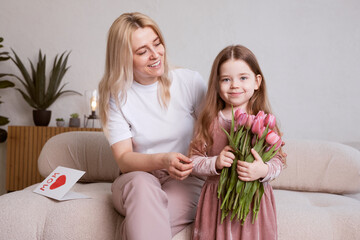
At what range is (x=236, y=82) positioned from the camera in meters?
1.29

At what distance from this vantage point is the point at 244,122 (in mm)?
1128

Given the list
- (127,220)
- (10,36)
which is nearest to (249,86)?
(127,220)

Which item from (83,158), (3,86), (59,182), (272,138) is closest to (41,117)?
(3,86)

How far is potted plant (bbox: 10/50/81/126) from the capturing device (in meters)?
3.02

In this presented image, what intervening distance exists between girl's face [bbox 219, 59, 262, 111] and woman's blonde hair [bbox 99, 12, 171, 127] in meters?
0.34

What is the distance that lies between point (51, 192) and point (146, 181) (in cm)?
51

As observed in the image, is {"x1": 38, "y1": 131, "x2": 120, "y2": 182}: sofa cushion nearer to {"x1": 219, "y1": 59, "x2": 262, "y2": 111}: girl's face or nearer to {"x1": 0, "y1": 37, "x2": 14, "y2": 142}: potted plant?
{"x1": 219, "y1": 59, "x2": 262, "y2": 111}: girl's face

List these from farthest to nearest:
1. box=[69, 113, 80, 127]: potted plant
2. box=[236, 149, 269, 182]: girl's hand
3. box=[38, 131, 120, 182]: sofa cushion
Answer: box=[69, 113, 80, 127]: potted plant, box=[38, 131, 120, 182]: sofa cushion, box=[236, 149, 269, 182]: girl's hand

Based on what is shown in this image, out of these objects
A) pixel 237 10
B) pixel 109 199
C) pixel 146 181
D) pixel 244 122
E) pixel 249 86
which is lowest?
pixel 109 199

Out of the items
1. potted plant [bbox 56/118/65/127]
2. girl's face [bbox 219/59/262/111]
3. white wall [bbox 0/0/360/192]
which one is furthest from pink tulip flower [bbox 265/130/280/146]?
potted plant [bbox 56/118/65/127]

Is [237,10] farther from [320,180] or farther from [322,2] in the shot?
[320,180]

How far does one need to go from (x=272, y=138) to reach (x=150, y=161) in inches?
18.4

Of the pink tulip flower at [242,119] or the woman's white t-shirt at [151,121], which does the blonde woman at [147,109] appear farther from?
the pink tulip flower at [242,119]

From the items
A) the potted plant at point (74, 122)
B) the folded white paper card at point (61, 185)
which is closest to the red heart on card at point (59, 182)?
the folded white paper card at point (61, 185)
